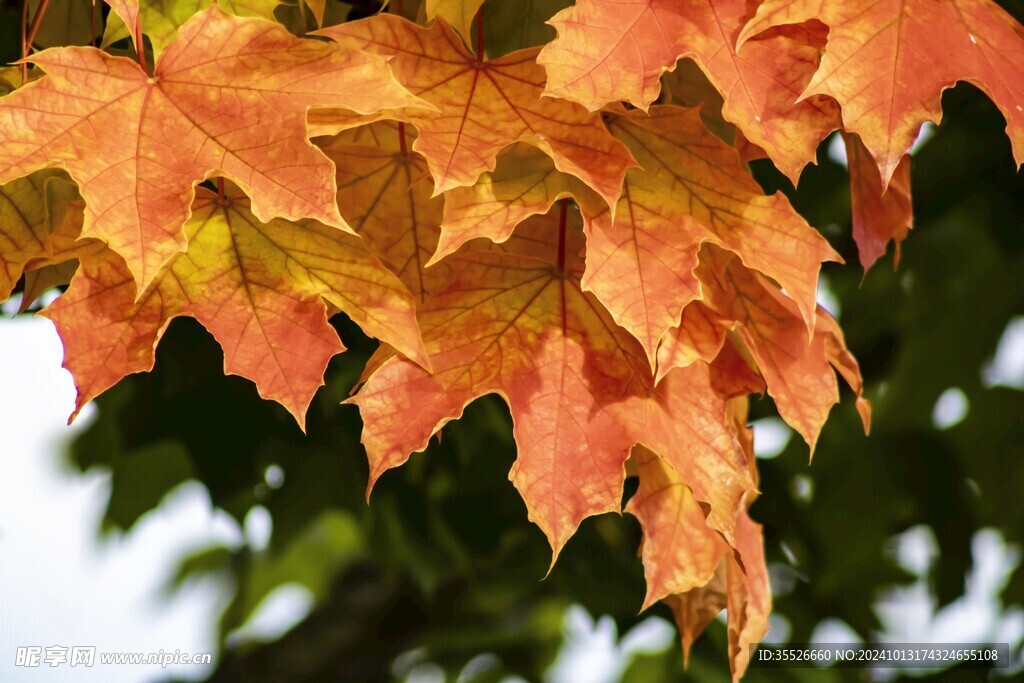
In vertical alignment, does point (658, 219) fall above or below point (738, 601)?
above

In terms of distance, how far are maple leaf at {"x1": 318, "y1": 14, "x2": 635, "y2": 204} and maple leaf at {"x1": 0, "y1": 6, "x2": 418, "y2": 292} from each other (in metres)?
0.03

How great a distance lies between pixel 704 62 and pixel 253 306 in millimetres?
206

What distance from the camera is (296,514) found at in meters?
0.79

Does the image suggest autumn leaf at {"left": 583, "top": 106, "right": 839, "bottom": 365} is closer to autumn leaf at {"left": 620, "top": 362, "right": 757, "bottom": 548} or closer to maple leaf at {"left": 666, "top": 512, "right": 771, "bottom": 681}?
autumn leaf at {"left": 620, "top": 362, "right": 757, "bottom": 548}

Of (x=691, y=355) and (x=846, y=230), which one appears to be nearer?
(x=691, y=355)

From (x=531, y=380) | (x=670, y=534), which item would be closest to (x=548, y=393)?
(x=531, y=380)

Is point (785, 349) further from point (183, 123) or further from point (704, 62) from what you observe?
point (183, 123)

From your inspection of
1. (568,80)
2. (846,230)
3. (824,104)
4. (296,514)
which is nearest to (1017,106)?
(824,104)

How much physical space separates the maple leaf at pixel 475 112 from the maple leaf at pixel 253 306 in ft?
0.20

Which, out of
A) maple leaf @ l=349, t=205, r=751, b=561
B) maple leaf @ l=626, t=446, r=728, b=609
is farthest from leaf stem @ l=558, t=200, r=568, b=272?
maple leaf @ l=626, t=446, r=728, b=609

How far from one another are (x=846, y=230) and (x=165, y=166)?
635 mm

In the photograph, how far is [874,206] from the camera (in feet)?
1.79

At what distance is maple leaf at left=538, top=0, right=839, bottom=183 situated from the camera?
366 mm

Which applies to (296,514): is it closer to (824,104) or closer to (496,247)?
(496,247)
